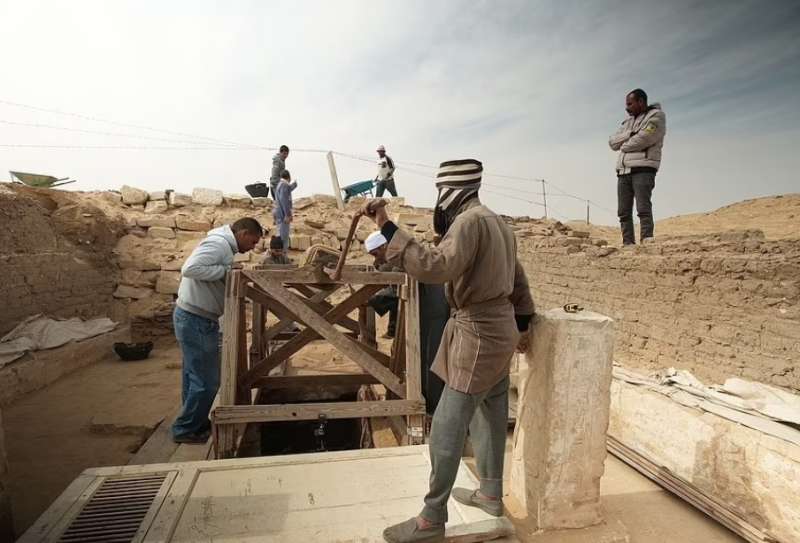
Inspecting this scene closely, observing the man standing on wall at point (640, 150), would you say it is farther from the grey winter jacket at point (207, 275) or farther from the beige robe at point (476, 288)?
the grey winter jacket at point (207, 275)

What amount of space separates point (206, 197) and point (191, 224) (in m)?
1.53

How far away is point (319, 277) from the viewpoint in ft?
10.8

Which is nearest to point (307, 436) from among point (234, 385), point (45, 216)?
point (234, 385)

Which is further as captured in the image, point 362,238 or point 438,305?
point 362,238

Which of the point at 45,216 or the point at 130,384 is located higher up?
the point at 45,216

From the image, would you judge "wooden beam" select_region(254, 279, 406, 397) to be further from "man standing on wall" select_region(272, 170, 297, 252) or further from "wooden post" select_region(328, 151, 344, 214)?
"wooden post" select_region(328, 151, 344, 214)

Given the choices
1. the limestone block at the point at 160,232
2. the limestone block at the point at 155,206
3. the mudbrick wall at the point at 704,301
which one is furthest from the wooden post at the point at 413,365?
the limestone block at the point at 155,206

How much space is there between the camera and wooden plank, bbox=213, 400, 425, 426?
3047 mm

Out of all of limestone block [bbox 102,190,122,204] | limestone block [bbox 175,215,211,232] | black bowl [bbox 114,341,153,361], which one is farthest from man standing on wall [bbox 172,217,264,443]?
limestone block [bbox 102,190,122,204]

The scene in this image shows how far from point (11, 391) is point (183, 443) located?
290 cm

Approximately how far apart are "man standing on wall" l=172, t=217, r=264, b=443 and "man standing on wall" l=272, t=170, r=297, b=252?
5.99 m

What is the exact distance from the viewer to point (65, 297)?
24.5 ft

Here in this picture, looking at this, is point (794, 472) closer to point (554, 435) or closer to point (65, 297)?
point (554, 435)

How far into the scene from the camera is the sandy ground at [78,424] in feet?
11.1
